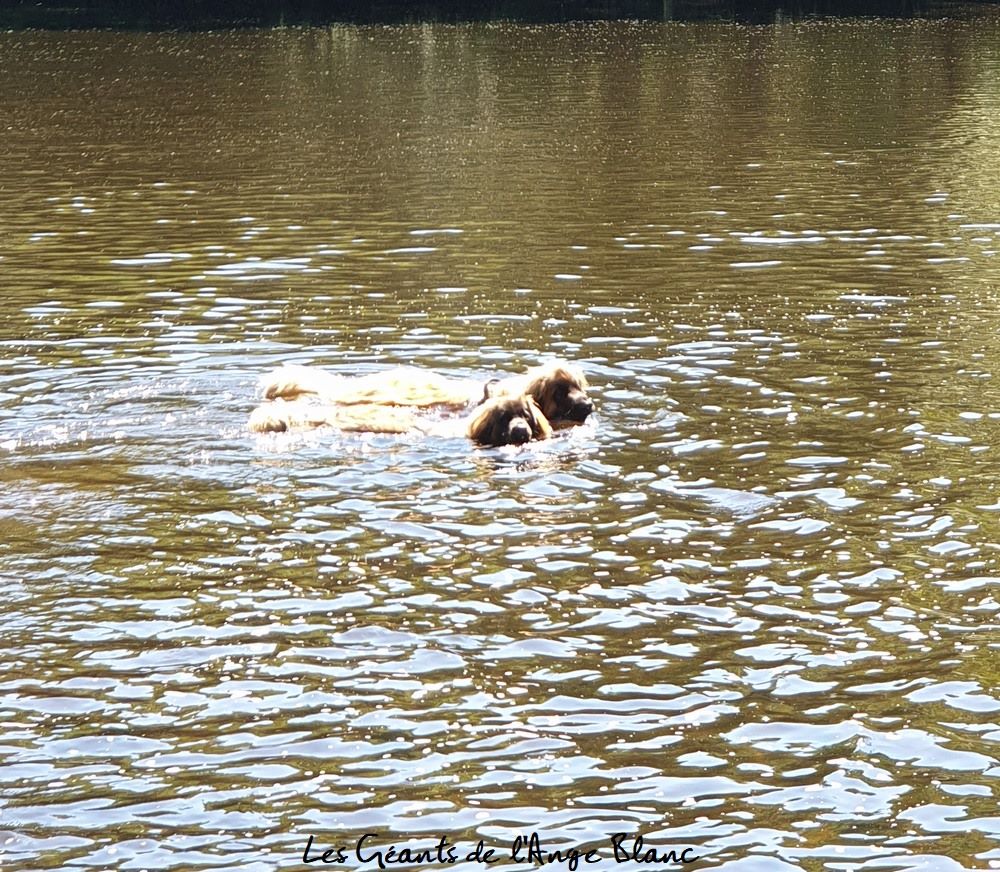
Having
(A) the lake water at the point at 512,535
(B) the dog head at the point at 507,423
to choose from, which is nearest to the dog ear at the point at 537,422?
(B) the dog head at the point at 507,423

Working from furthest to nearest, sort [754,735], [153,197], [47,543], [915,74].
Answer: [915,74] < [153,197] < [47,543] < [754,735]

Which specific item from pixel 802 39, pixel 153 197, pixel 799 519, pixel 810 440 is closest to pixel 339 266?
pixel 153 197

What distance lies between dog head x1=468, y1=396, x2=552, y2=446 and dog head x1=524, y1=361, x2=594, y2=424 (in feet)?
0.61

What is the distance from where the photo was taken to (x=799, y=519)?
12.2 m

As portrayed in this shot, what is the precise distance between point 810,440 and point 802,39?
140ft

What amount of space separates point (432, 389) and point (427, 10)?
51.1m

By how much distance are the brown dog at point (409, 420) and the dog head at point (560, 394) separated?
0.41 feet

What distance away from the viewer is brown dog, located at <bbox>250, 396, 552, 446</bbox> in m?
14.0

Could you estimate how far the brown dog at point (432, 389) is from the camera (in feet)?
47.2

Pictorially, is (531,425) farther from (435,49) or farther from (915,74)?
(435,49)

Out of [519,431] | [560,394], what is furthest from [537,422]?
[560,394]

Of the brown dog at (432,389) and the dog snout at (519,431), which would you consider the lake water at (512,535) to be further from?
the brown dog at (432,389)

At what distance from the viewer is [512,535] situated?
39.4 ft

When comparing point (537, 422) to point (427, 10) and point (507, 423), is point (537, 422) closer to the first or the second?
point (507, 423)
